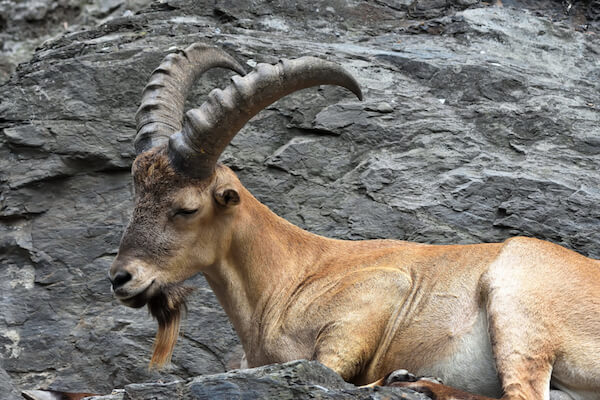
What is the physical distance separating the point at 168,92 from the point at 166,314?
79.2 inches

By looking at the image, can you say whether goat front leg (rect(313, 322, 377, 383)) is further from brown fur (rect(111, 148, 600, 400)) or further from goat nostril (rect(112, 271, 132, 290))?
goat nostril (rect(112, 271, 132, 290))

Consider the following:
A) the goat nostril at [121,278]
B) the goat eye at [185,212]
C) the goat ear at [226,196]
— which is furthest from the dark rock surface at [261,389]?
the goat ear at [226,196]

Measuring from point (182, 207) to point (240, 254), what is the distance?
2.25 feet

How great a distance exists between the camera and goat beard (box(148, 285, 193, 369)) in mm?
6500

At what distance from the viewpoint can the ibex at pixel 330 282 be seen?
5.52 m

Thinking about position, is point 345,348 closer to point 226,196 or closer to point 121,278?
point 226,196

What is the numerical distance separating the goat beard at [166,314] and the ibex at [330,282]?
0.01m

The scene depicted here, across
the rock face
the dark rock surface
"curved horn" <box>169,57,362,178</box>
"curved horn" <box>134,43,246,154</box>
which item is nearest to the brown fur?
"curved horn" <box>169,57,362,178</box>

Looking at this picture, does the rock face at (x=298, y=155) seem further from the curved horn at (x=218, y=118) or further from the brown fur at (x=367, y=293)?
the curved horn at (x=218, y=118)

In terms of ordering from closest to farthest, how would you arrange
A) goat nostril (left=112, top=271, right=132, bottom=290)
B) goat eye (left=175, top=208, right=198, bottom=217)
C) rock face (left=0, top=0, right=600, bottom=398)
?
1. goat nostril (left=112, top=271, right=132, bottom=290)
2. goat eye (left=175, top=208, right=198, bottom=217)
3. rock face (left=0, top=0, right=600, bottom=398)

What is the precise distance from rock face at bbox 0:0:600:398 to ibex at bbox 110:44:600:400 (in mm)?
1377

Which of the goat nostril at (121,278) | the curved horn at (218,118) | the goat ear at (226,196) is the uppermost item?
the curved horn at (218,118)

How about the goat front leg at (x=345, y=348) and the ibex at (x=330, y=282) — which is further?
the goat front leg at (x=345, y=348)

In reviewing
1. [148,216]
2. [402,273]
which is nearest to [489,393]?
[402,273]
